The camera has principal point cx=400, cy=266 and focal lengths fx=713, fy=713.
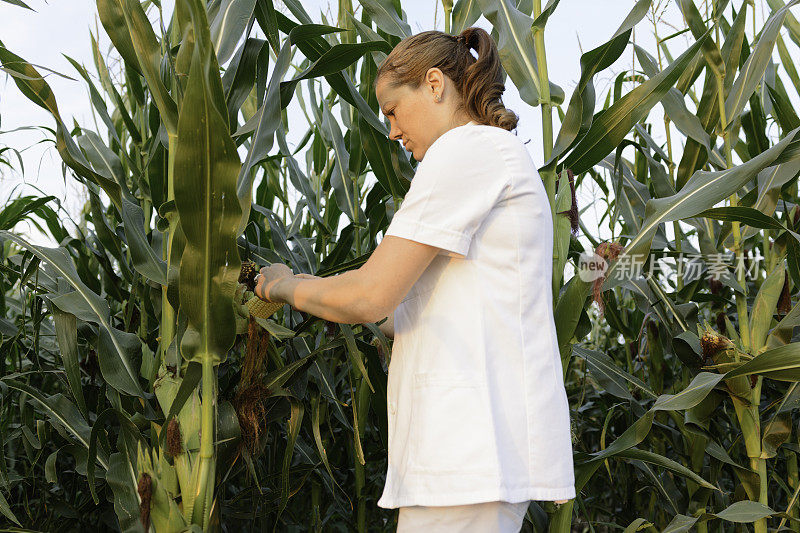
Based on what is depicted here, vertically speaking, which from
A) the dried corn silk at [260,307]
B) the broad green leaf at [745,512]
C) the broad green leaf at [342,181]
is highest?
the broad green leaf at [342,181]

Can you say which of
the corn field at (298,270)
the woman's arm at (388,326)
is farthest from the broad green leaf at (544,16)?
the woman's arm at (388,326)

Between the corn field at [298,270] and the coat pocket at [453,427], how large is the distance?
0.26 meters

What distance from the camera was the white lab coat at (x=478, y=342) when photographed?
39.6 inches

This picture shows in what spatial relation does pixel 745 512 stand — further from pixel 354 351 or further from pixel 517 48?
pixel 517 48

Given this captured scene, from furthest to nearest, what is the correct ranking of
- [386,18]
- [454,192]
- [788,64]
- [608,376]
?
[788,64] < [608,376] < [386,18] < [454,192]

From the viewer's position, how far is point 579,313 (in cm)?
143

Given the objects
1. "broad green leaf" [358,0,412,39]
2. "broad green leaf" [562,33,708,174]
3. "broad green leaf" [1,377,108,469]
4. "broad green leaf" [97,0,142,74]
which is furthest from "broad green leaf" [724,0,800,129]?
"broad green leaf" [1,377,108,469]

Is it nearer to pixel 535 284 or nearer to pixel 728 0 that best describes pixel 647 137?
pixel 728 0

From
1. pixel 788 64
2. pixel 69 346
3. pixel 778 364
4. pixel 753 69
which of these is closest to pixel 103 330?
pixel 69 346

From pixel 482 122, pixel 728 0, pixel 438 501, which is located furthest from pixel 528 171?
pixel 728 0

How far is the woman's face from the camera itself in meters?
1.18

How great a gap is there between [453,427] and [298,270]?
862 mm

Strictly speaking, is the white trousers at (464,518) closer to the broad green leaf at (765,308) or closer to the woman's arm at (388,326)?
the woman's arm at (388,326)

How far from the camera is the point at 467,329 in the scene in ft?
3.45
